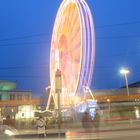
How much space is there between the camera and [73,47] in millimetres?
40594

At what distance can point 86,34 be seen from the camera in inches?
1462

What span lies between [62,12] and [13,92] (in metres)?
79.5

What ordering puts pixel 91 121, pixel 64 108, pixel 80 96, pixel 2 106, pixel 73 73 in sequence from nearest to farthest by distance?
1. pixel 91 121
2. pixel 73 73
3. pixel 80 96
4. pixel 64 108
5. pixel 2 106

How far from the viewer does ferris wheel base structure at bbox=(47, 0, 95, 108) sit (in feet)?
119

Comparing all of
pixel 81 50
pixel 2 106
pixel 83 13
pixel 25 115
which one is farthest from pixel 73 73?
pixel 2 106

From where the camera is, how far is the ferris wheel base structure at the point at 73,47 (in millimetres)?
36312

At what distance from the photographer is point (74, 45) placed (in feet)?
133

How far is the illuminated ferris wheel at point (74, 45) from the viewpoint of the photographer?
119 ft

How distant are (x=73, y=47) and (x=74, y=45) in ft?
0.80

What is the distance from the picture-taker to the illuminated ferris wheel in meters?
36.3

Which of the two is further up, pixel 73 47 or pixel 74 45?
pixel 74 45

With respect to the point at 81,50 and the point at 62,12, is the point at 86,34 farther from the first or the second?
the point at 62,12

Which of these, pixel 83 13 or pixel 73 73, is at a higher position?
pixel 83 13

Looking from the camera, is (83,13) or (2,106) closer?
(83,13)
